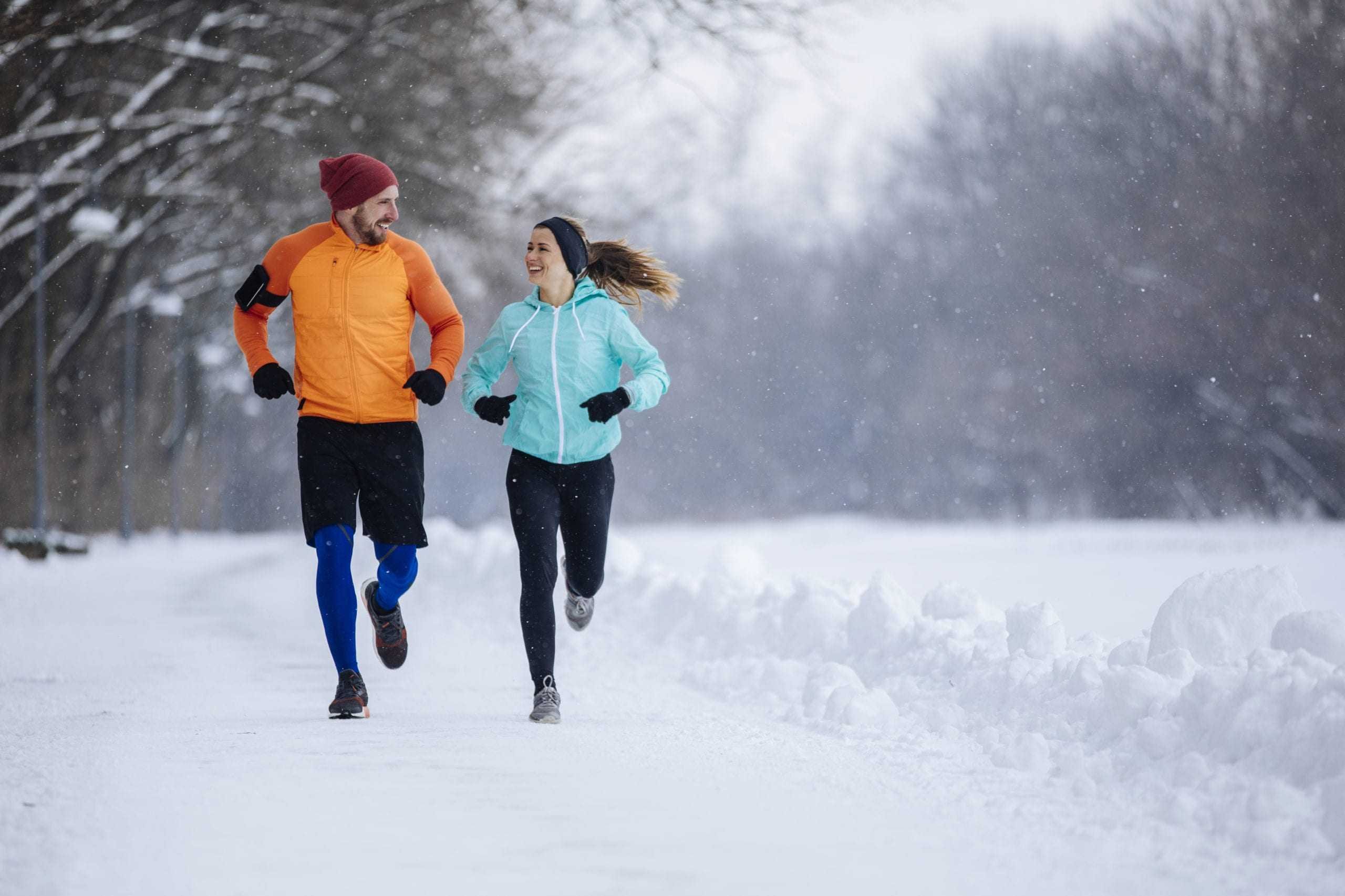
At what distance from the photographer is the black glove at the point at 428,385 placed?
6746mm

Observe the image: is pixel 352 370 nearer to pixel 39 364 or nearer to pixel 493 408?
pixel 493 408

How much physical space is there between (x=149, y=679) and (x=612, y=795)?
156 inches

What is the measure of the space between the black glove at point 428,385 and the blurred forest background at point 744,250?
315 inches

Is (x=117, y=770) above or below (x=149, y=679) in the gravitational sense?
above

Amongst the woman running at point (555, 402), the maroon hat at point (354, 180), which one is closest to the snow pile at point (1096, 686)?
the woman running at point (555, 402)

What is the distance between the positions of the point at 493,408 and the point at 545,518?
456mm

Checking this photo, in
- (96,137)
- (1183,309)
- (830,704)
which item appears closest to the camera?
(830,704)

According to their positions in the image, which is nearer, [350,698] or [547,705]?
[547,705]

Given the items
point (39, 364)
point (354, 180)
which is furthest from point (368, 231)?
point (39, 364)

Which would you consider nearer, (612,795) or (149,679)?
(612,795)

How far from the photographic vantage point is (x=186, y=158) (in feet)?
87.1

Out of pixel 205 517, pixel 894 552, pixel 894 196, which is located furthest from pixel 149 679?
pixel 894 196

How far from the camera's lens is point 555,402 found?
22.5ft

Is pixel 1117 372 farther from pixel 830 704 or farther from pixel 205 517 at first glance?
pixel 830 704
